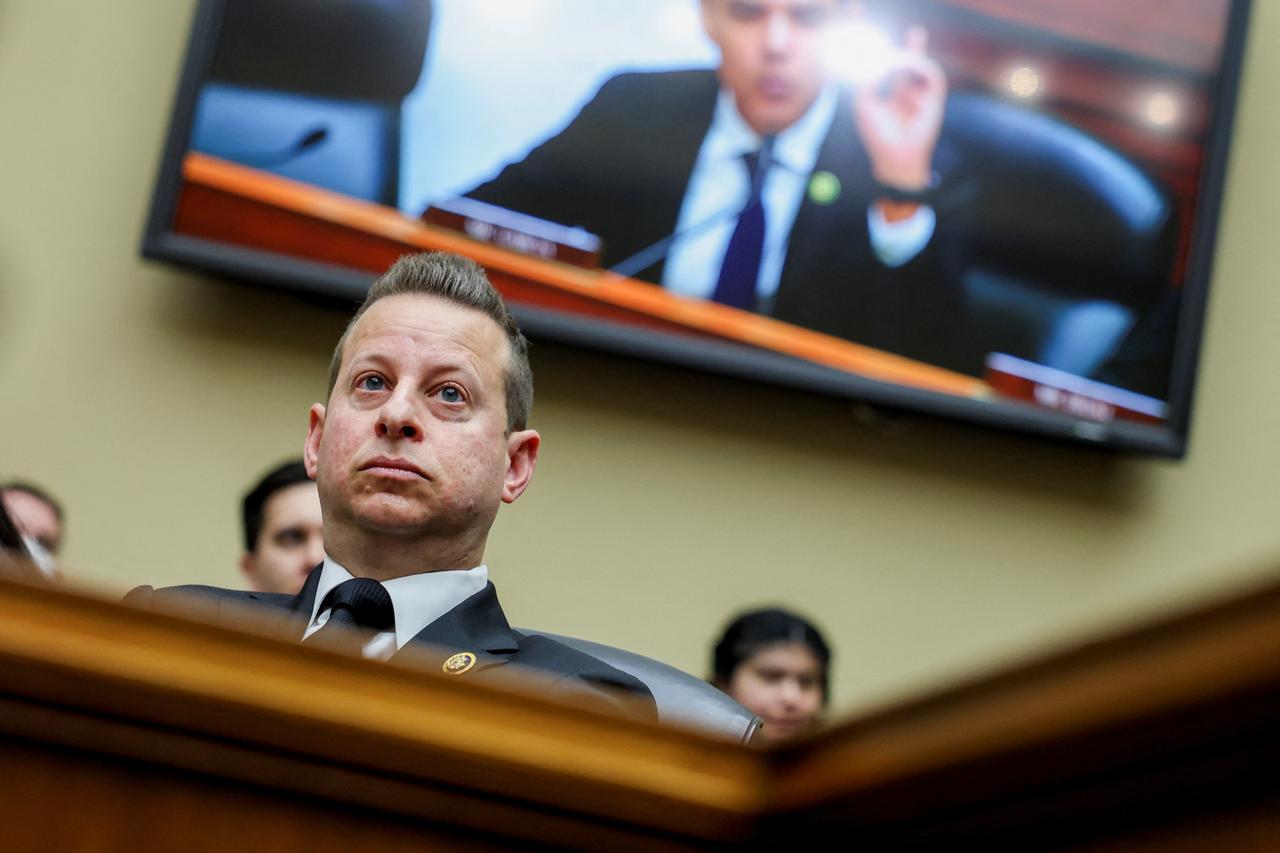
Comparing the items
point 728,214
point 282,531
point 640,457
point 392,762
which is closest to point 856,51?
point 728,214

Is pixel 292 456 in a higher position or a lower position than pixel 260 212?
lower

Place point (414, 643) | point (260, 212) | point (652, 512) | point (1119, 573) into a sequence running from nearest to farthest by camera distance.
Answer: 1. point (414, 643)
2. point (260, 212)
3. point (652, 512)
4. point (1119, 573)

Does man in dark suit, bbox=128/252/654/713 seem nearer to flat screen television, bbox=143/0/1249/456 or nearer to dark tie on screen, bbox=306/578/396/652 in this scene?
dark tie on screen, bbox=306/578/396/652

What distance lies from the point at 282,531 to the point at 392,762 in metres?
1.72

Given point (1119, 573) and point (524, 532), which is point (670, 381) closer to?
point (524, 532)

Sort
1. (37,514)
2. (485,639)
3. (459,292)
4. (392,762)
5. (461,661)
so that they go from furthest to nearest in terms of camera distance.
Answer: (37,514), (459,292), (485,639), (461,661), (392,762)

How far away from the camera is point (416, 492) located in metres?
1.42

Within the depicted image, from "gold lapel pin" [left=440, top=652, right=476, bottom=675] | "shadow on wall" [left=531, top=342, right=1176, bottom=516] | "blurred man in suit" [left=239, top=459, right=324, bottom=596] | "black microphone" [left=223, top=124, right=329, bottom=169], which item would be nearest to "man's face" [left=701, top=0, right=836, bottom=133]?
"shadow on wall" [left=531, top=342, right=1176, bottom=516]

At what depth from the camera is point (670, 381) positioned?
113 inches

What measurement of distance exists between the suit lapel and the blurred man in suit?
0.86 metres

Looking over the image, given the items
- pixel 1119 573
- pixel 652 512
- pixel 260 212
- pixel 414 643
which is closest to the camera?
pixel 414 643

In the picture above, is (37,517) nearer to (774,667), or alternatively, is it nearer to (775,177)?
(774,667)

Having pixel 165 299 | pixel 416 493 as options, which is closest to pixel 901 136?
pixel 165 299

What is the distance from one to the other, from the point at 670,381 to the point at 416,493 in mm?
1475
